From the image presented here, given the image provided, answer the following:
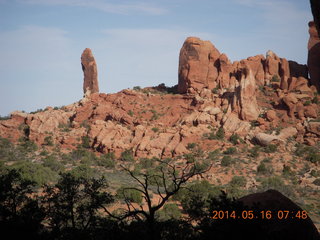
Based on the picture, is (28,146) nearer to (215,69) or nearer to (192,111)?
(192,111)

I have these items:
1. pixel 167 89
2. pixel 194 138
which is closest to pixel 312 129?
pixel 194 138

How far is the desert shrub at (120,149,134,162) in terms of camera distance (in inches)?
1732

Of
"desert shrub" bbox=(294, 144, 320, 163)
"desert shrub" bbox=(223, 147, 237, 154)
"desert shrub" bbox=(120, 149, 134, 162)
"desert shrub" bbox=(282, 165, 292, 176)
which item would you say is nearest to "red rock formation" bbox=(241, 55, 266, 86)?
"desert shrub" bbox=(294, 144, 320, 163)

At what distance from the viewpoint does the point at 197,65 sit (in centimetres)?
5488

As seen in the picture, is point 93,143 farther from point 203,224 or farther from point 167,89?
point 203,224

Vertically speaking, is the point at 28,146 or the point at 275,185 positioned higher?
the point at 28,146

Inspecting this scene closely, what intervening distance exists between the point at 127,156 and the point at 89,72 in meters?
22.6

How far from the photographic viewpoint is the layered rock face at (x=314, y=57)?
52406 mm

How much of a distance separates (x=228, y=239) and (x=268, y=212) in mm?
3758

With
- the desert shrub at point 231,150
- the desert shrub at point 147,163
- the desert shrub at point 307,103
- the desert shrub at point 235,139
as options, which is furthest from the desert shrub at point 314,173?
the desert shrub at point 147,163

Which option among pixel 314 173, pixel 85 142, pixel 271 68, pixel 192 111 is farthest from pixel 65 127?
pixel 314 173

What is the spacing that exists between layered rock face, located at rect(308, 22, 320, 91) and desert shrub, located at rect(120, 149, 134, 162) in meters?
29.8

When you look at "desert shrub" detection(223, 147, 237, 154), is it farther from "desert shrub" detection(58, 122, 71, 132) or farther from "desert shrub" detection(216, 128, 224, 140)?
"desert shrub" detection(58, 122, 71, 132)

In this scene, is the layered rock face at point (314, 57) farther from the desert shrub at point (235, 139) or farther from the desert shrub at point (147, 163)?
the desert shrub at point (147, 163)
